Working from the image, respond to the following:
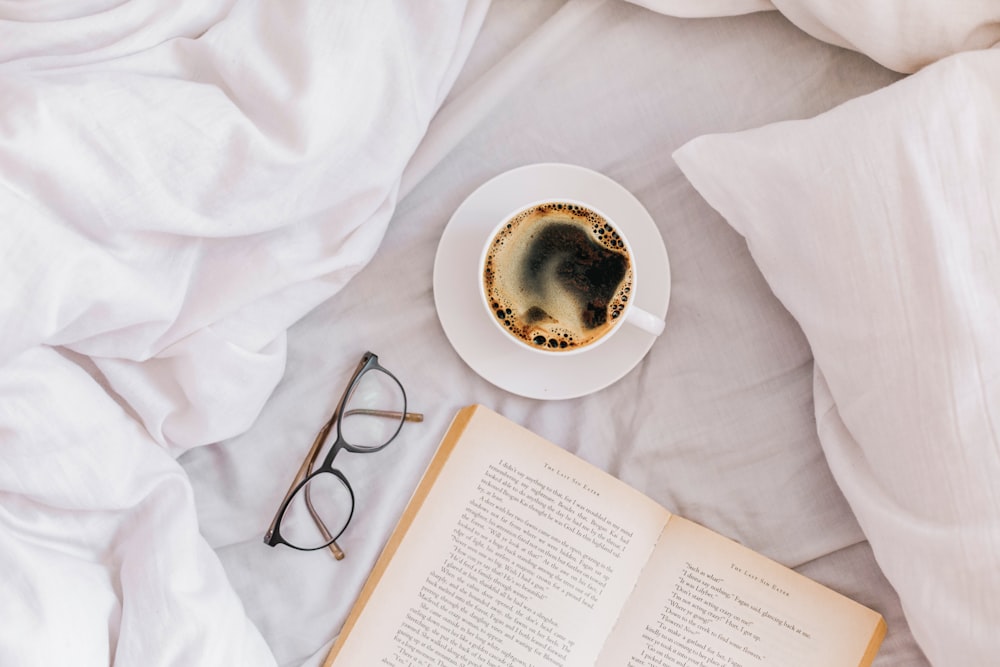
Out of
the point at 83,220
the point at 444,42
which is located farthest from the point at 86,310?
the point at 444,42

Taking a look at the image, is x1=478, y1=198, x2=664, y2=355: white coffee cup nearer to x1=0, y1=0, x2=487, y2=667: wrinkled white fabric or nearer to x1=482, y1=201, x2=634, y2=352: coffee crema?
x1=482, y1=201, x2=634, y2=352: coffee crema

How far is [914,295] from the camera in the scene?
2.20 feet

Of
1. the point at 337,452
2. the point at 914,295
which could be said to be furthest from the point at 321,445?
the point at 914,295

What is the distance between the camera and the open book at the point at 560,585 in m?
0.78

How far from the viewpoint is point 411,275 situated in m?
0.83

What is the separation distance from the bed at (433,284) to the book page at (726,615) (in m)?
0.02

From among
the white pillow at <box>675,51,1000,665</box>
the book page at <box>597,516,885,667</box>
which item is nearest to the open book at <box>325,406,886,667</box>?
the book page at <box>597,516,885,667</box>

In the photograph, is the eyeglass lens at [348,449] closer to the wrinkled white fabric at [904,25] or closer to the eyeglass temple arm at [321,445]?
the eyeglass temple arm at [321,445]

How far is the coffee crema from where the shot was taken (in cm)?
78

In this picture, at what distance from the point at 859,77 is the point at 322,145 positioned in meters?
0.49

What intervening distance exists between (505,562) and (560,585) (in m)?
0.05

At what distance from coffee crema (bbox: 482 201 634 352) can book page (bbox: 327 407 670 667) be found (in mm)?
96

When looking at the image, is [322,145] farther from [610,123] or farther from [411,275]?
[610,123]

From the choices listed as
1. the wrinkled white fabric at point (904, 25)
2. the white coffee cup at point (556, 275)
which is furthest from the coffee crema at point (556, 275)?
the wrinkled white fabric at point (904, 25)
